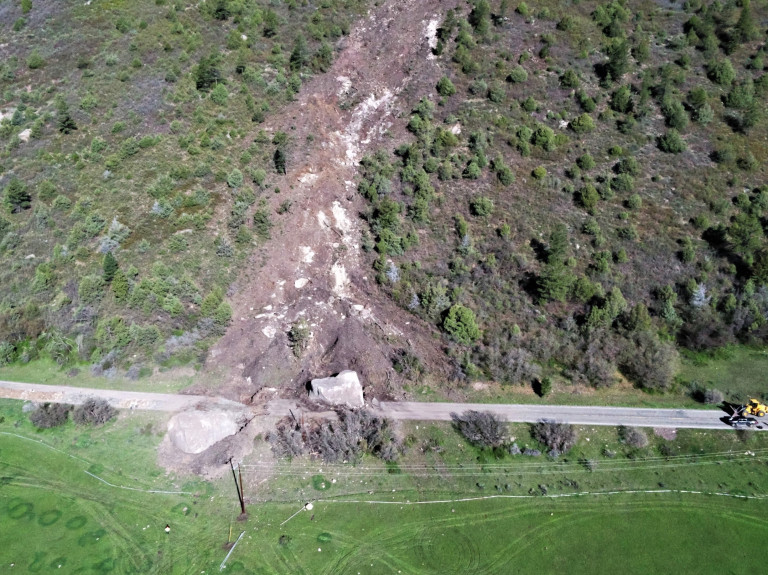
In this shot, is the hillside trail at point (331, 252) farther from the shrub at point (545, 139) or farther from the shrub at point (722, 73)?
the shrub at point (722, 73)

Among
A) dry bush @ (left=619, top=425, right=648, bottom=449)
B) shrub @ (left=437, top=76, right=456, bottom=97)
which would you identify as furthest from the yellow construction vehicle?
shrub @ (left=437, top=76, right=456, bottom=97)

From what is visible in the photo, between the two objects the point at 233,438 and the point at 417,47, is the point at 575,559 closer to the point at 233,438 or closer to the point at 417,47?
the point at 233,438

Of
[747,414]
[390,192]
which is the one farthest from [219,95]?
[747,414]

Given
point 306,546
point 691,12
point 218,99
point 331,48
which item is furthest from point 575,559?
point 691,12

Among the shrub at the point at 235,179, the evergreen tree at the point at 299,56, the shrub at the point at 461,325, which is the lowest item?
the shrub at the point at 461,325

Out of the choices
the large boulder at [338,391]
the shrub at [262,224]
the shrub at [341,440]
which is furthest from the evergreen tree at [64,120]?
the shrub at [341,440]
